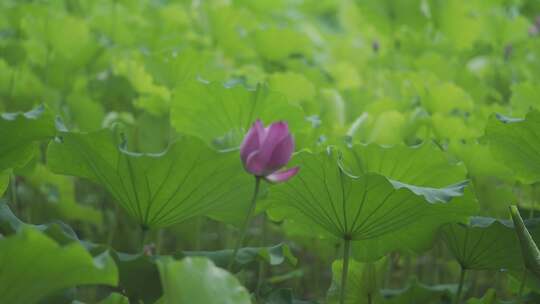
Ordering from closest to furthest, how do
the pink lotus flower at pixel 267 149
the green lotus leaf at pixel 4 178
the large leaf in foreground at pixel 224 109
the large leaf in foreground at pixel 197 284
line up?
1. the large leaf in foreground at pixel 197 284
2. the pink lotus flower at pixel 267 149
3. the green lotus leaf at pixel 4 178
4. the large leaf in foreground at pixel 224 109

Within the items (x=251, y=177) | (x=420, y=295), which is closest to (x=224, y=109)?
(x=251, y=177)

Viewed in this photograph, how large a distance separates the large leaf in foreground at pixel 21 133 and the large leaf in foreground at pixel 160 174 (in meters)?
0.02

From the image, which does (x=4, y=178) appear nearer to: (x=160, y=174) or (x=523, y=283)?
(x=160, y=174)

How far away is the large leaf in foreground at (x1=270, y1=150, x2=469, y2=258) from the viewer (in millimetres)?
845

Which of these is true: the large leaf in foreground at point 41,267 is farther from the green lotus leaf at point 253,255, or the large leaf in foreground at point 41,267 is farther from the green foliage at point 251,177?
the green lotus leaf at point 253,255

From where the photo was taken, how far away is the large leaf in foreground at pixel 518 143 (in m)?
0.92

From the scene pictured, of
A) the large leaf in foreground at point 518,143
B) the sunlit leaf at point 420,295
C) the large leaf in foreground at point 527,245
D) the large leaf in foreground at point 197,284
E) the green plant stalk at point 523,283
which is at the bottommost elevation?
the sunlit leaf at point 420,295

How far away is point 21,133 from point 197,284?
337 mm

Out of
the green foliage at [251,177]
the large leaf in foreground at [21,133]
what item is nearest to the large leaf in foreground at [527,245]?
the green foliage at [251,177]

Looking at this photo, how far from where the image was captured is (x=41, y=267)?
664 millimetres

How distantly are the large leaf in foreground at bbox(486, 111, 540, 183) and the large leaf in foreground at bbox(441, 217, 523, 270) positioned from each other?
0.10m

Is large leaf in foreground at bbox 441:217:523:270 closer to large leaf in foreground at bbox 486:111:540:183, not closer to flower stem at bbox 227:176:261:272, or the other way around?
large leaf in foreground at bbox 486:111:540:183

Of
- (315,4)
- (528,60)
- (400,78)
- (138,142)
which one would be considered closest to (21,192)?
(138,142)

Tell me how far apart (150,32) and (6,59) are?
514mm
